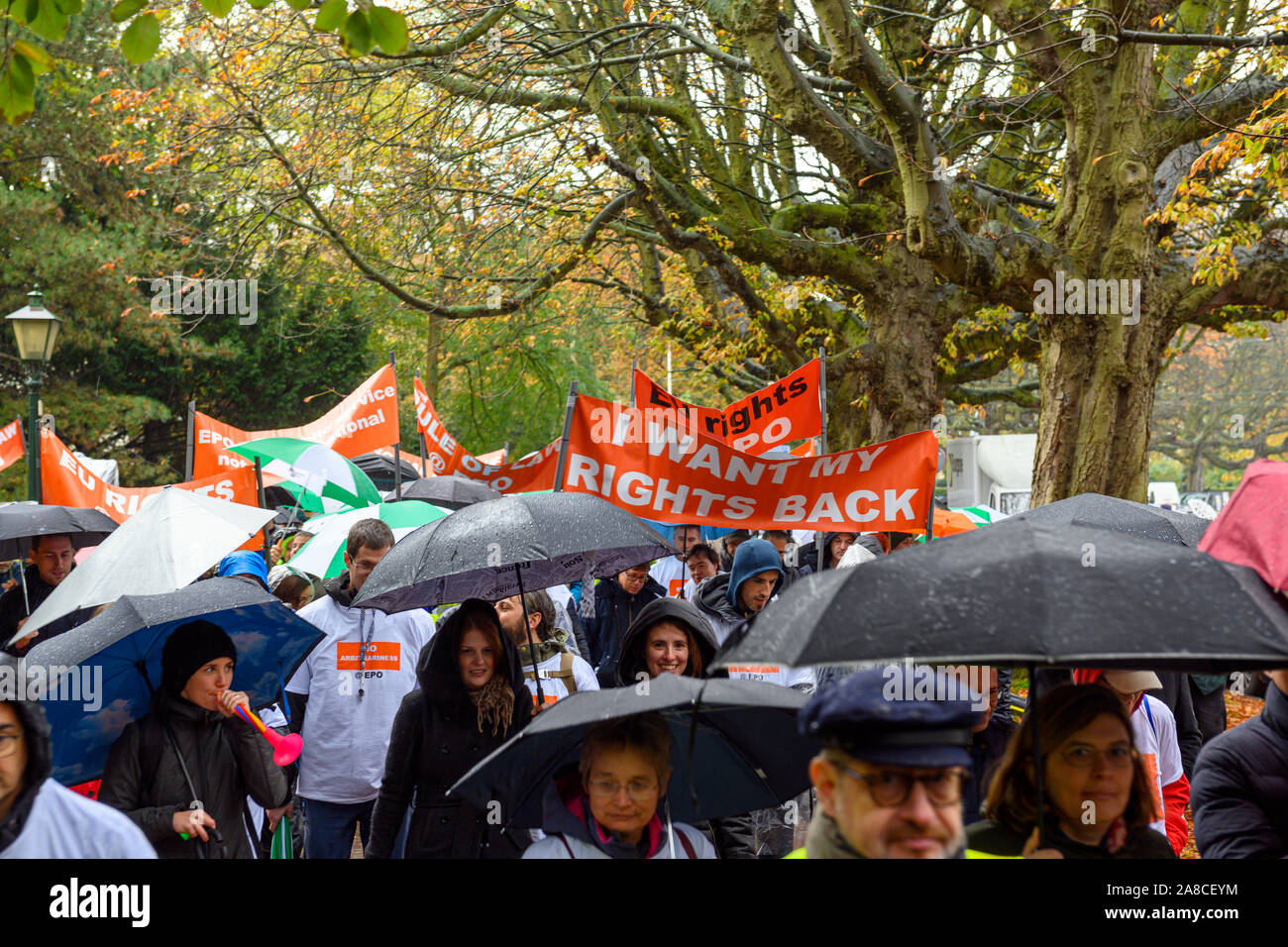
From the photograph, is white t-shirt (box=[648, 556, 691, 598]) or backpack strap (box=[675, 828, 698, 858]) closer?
backpack strap (box=[675, 828, 698, 858])

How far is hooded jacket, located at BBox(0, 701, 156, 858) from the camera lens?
8.07 ft

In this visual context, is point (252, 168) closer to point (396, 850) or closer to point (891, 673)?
point (396, 850)

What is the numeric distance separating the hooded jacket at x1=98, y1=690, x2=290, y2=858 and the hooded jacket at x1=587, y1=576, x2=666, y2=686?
3834 mm

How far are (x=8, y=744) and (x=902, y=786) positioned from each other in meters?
1.89

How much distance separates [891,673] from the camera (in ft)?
10.4

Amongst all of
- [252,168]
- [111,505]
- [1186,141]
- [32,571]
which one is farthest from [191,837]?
[252,168]

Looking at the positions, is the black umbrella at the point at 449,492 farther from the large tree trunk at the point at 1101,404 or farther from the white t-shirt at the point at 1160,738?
the white t-shirt at the point at 1160,738

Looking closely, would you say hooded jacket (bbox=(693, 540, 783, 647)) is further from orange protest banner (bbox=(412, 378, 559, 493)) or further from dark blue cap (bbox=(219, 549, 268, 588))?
dark blue cap (bbox=(219, 549, 268, 588))

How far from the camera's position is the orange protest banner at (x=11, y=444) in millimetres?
10312

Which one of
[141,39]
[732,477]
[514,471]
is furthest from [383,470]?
[141,39]

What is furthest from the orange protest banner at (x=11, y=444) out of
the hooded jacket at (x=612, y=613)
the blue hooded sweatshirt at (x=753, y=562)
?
the blue hooded sweatshirt at (x=753, y=562)

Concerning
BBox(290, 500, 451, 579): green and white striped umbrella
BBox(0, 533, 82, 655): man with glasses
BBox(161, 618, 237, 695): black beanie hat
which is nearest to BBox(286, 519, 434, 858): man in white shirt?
BBox(161, 618, 237, 695): black beanie hat

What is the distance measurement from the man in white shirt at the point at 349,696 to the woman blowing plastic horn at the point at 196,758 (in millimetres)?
1120
